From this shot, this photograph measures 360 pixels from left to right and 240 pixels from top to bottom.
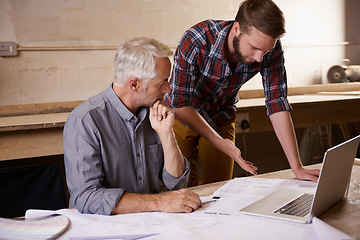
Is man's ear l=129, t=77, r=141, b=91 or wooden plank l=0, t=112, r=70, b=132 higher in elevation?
man's ear l=129, t=77, r=141, b=91

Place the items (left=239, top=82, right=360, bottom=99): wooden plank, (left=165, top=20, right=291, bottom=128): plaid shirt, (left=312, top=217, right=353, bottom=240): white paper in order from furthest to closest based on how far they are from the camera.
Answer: (left=239, top=82, right=360, bottom=99): wooden plank → (left=165, top=20, right=291, bottom=128): plaid shirt → (left=312, top=217, right=353, bottom=240): white paper

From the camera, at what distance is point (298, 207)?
49.6 inches

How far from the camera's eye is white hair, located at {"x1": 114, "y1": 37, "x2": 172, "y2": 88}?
4.78 feet

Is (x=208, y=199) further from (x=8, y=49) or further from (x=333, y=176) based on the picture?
(x=8, y=49)

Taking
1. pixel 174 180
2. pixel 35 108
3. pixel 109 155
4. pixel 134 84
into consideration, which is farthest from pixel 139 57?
pixel 35 108

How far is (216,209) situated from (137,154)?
0.40 meters

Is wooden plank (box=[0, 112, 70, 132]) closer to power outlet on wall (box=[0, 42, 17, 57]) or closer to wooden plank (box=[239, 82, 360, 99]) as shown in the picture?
power outlet on wall (box=[0, 42, 17, 57])

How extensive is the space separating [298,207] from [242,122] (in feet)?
5.68

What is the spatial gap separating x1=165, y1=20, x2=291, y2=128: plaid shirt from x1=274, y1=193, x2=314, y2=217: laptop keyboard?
68 centimetres

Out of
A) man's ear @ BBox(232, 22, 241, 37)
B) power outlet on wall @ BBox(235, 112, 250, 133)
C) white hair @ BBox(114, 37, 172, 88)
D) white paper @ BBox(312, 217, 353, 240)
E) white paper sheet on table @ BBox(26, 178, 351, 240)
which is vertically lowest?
power outlet on wall @ BBox(235, 112, 250, 133)

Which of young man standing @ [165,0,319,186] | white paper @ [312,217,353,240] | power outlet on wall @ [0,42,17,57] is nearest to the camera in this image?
white paper @ [312,217,353,240]

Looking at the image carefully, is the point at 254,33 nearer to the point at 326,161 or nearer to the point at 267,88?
the point at 267,88

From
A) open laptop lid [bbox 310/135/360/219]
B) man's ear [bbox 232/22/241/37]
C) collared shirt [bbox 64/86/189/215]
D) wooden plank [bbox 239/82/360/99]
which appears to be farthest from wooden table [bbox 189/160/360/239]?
wooden plank [bbox 239/82/360/99]

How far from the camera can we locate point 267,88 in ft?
6.63
